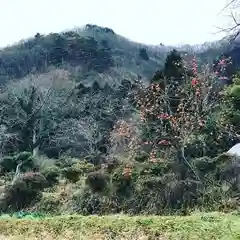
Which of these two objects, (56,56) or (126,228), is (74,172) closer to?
(126,228)

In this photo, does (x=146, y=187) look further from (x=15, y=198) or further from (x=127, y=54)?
(x=127, y=54)

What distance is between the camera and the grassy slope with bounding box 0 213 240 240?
465cm

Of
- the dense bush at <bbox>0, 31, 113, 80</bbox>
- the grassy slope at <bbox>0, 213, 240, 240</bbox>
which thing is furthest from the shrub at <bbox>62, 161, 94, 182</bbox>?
the dense bush at <bbox>0, 31, 113, 80</bbox>

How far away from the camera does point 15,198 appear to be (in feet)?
44.1

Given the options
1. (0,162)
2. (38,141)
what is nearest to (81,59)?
(38,141)

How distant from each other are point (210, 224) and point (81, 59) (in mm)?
59906

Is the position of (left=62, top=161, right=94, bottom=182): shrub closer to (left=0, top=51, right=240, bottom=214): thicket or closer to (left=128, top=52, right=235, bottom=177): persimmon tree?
(left=0, top=51, right=240, bottom=214): thicket

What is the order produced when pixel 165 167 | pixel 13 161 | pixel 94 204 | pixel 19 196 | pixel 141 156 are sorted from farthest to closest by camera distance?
pixel 13 161
pixel 141 156
pixel 19 196
pixel 165 167
pixel 94 204

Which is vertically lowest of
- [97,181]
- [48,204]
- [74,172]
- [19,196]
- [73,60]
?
[48,204]

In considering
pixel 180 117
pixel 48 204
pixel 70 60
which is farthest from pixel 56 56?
pixel 180 117

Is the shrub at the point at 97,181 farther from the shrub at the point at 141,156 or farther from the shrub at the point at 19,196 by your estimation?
the shrub at the point at 19,196

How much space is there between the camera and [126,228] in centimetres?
512

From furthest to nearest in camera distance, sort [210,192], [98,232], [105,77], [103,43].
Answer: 1. [103,43]
2. [105,77]
3. [210,192]
4. [98,232]

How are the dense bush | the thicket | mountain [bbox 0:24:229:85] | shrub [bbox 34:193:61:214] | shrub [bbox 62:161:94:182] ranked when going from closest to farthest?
the thicket < shrub [bbox 34:193:61:214] < shrub [bbox 62:161:94:182] < mountain [bbox 0:24:229:85] < the dense bush
